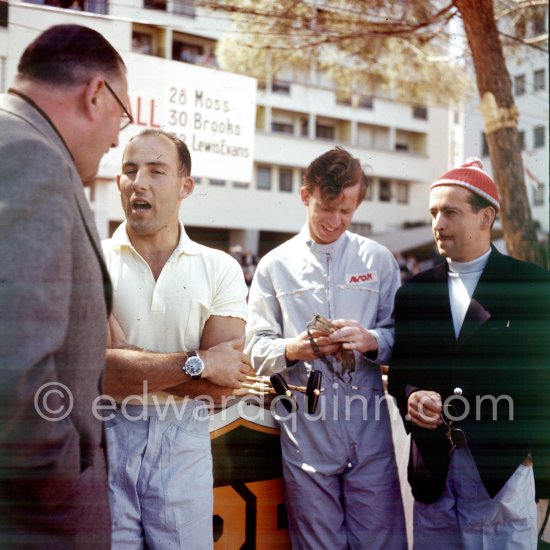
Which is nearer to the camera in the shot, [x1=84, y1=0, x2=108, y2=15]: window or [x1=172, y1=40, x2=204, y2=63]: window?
[x1=84, y1=0, x2=108, y2=15]: window

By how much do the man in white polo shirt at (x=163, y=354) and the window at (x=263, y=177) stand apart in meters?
24.9

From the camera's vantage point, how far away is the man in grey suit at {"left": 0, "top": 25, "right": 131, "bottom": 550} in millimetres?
1203

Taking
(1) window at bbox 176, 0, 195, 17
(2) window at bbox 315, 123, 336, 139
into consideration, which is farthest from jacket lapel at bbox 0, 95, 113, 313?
(2) window at bbox 315, 123, 336, 139

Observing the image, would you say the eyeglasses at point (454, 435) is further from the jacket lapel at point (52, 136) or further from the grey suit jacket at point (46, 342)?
the jacket lapel at point (52, 136)

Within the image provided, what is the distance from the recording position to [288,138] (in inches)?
1085

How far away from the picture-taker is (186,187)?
224 cm

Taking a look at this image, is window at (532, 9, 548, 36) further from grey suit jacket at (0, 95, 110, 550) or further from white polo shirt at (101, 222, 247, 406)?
grey suit jacket at (0, 95, 110, 550)

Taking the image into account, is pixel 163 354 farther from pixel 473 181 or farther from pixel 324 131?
pixel 324 131

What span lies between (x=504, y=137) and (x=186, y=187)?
321cm

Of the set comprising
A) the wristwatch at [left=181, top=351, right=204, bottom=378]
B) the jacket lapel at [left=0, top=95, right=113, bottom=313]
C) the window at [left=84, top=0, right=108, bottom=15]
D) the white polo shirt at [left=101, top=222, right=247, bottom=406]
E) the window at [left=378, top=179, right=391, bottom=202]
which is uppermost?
the window at [left=378, top=179, right=391, bottom=202]

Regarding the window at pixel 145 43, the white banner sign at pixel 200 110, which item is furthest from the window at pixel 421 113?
the white banner sign at pixel 200 110

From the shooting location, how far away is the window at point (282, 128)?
2766cm

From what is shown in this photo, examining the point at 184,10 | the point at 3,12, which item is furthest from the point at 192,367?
the point at 184,10

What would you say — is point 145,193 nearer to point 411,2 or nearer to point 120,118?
point 120,118
